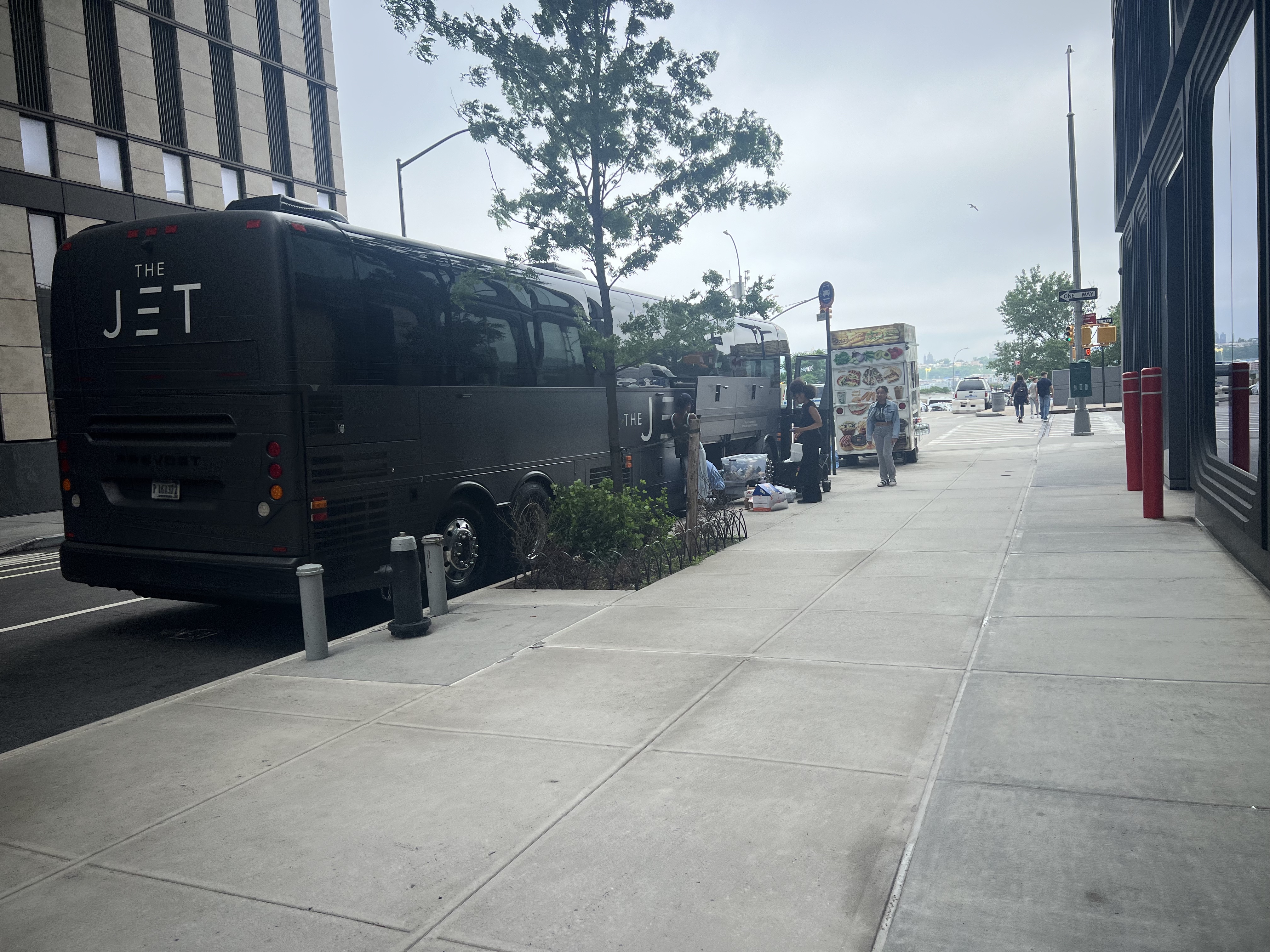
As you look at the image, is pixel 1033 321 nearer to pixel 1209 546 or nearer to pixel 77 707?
pixel 1209 546

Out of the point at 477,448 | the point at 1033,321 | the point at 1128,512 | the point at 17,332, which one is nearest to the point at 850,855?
the point at 477,448

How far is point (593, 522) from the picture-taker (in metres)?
9.61

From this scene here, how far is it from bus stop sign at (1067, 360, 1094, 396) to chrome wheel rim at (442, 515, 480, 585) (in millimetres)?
20581

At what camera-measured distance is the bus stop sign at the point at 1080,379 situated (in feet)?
83.8

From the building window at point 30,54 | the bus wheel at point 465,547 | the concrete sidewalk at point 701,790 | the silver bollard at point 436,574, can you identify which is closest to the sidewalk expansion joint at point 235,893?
the concrete sidewalk at point 701,790

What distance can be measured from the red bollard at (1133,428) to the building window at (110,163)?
22.8 m

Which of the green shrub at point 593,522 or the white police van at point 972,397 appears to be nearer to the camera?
the green shrub at point 593,522

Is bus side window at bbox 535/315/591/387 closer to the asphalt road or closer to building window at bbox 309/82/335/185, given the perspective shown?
the asphalt road

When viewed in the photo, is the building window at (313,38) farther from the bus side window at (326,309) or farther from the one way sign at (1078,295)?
the bus side window at (326,309)

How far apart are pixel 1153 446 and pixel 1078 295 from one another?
55.6ft

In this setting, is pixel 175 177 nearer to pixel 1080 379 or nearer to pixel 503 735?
pixel 1080 379

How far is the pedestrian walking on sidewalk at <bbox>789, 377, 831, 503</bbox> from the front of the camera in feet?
48.6

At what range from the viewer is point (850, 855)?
11.2ft

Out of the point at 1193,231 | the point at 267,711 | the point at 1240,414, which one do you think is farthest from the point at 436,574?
the point at 1193,231
